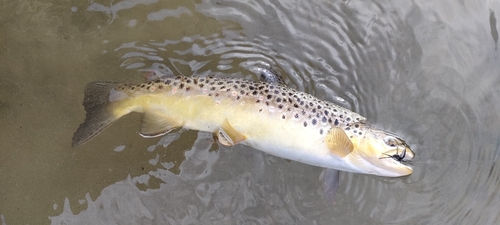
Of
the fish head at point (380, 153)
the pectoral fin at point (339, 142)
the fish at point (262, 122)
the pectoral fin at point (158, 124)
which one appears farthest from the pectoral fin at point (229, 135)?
the fish head at point (380, 153)

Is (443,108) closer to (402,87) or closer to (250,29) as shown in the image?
(402,87)

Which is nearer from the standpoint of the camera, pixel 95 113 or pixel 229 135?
pixel 229 135

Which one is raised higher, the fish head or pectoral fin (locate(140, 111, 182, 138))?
the fish head

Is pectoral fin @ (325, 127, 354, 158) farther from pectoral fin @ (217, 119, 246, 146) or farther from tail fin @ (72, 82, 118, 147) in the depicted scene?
tail fin @ (72, 82, 118, 147)

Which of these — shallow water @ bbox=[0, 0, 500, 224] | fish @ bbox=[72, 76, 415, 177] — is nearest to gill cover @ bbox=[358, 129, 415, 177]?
fish @ bbox=[72, 76, 415, 177]

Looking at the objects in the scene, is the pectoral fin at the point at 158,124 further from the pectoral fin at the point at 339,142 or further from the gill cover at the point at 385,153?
the gill cover at the point at 385,153

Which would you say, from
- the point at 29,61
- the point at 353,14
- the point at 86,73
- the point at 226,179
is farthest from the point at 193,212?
the point at 353,14

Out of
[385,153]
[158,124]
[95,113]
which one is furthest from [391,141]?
[95,113]

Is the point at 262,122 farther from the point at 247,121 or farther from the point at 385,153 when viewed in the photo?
the point at 385,153
